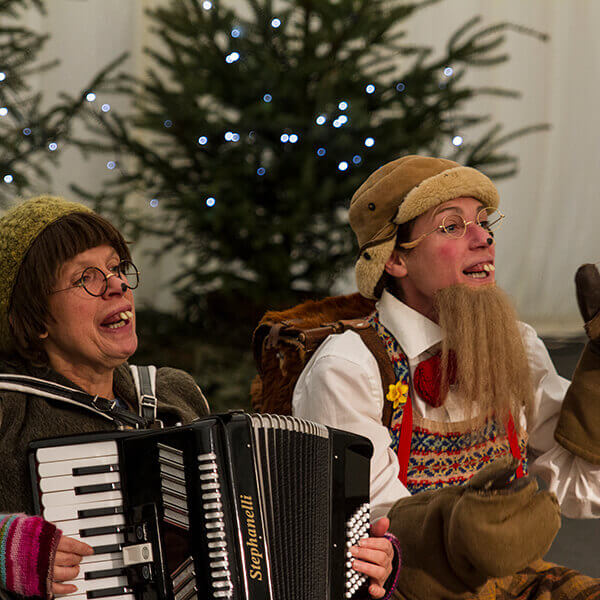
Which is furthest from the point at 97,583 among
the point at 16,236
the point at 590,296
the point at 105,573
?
the point at 590,296

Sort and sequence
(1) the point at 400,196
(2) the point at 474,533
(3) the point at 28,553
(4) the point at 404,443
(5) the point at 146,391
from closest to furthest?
(3) the point at 28,553 < (2) the point at 474,533 < (5) the point at 146,391 < (4) the point at 404,443 < (1) the point at 400,196

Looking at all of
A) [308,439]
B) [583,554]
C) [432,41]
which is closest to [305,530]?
[308,439]

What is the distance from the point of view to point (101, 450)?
1655mm

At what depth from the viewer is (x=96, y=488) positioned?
1646 mm

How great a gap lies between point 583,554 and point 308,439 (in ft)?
7.15

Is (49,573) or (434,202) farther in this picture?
(434,202)

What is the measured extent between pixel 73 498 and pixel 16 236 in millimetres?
607

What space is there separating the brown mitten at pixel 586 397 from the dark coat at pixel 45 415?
0.91 metres

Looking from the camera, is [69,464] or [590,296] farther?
[590,296]

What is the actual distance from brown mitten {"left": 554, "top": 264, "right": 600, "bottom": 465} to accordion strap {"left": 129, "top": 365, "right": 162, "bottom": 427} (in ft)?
3.36

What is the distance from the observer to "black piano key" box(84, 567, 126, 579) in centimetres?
163

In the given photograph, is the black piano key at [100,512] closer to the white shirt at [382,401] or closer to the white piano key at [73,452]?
the white piano key at [73,452]

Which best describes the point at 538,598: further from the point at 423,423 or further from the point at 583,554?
the point at 583,554

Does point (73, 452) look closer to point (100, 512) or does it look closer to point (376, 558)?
point (100, 512)
